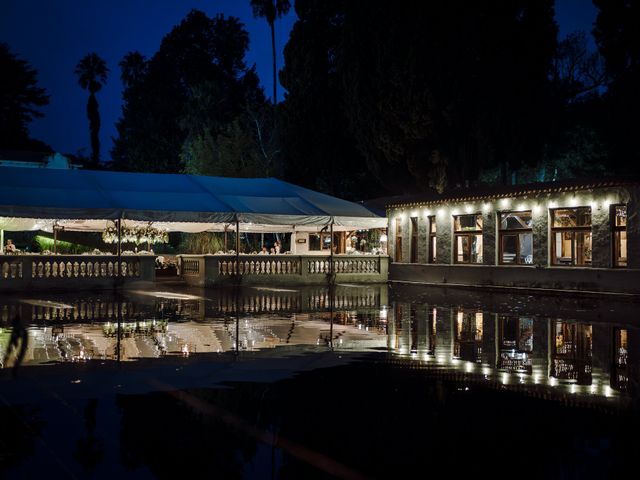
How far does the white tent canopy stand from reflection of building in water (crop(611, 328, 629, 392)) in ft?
54.7

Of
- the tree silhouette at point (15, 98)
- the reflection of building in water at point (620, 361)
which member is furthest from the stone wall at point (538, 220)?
the tree silhouette at point (15, 98)

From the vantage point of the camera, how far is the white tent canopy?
969 inches

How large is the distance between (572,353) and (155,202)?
62.5ft

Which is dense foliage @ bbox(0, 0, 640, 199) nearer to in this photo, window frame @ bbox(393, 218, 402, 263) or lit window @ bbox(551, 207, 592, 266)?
window frame @ bbox(393, 218, 402, 263)

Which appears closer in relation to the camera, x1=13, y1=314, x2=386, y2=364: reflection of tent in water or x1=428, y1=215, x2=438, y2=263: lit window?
x1=13, y1=314, x2=386, y2=364: reflection of tent in water

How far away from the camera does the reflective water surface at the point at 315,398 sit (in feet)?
16.7

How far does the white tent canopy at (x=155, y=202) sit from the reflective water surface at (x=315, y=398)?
10.9 metres

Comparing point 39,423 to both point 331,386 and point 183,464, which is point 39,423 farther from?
point 331,386

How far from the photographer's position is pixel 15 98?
68.8m

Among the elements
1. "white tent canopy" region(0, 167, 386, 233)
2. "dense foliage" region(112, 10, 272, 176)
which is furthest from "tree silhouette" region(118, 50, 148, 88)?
"white tent canopy" region(0, 167, 386, 233)

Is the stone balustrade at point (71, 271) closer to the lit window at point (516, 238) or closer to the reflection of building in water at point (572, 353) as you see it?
the lit window at point (516, 238)

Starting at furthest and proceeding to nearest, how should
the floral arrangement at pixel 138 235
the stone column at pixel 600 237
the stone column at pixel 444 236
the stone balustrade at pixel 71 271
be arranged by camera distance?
the stone column at pixel 444 236 < the floral arrangement at pixel 138 235 < the stone column at pixel 600 237 < the stone balustrade at pixel 71 271

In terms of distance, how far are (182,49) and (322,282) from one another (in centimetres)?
4509

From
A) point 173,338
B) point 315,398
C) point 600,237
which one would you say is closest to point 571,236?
point 600,237
